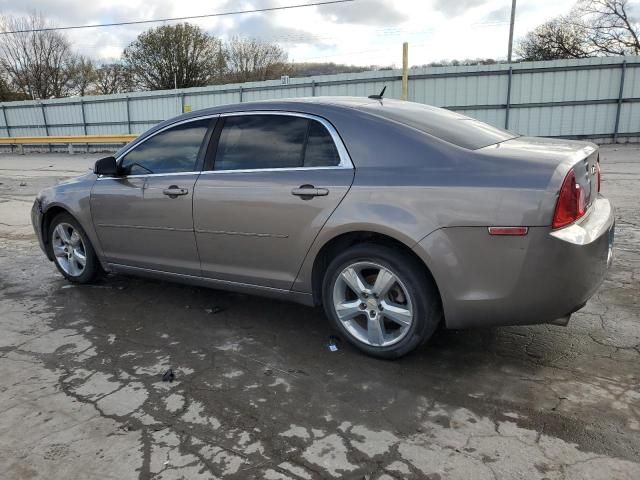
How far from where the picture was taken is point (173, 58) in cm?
3953

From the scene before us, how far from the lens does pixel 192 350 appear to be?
Answer: 142 inches

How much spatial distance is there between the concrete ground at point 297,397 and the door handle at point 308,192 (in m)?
1.05

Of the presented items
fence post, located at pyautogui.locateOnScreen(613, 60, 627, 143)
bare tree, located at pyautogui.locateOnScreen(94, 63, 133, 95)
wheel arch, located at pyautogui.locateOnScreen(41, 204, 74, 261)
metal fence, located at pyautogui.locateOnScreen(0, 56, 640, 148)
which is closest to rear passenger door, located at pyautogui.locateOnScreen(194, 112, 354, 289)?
wheel arch, located at pyautogui.locateOnScreen(41, 204, 74, 261)

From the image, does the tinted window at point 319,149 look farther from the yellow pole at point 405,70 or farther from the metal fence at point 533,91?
the metal fence at point 533,91

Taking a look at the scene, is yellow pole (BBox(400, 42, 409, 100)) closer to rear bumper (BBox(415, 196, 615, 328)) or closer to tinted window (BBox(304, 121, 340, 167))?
tinted window (BBox(304, 121, 340, 167))

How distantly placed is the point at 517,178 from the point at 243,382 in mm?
1951

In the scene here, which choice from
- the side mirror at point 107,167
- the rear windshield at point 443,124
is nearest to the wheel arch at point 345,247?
the rear windshield at point 443,124

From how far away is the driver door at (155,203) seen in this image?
404cm

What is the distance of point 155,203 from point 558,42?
41.4m

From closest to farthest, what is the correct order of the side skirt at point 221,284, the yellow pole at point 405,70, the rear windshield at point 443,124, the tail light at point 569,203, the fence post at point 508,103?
the tail light at point 569,203 → the rear windshield at point 443,124 → the side skirt at point 221,284 → the yellow pole at point 405,70 → the fence post at point 508,103

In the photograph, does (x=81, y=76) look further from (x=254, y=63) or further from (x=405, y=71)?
(x=405, y=71)

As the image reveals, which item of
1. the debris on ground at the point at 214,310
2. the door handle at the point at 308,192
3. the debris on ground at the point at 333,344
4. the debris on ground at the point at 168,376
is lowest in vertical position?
the debris on ground at the point at 168,376

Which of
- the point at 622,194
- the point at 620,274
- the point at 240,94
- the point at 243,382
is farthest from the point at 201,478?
the point at 240,94

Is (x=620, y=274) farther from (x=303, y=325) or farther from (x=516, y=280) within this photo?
(x=303, y=325)
